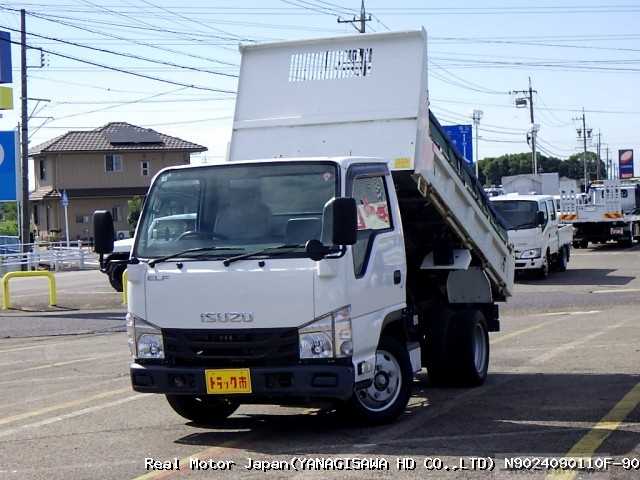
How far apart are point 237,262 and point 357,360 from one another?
1.19 metres

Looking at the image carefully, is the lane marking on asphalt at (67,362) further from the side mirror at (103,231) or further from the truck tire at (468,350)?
the truck tire at (468,350)

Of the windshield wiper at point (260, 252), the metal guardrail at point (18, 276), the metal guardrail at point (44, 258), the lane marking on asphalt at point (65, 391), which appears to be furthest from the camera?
the metal guardrail at point (44, 258)

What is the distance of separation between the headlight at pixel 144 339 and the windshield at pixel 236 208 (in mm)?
554

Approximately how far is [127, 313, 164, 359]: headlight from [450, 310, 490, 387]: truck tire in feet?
11.7

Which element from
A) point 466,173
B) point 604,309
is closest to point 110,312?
point 604,309

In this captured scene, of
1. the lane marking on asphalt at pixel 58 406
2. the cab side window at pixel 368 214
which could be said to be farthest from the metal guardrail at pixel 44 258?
the cab side window at pixel 368 214

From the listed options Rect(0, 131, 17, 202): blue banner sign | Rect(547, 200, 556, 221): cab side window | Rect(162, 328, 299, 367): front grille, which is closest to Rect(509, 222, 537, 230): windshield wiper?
Rect(547, 200, 556, 221): cab side window

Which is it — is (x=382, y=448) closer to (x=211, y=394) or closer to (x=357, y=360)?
(x=357, y=360)

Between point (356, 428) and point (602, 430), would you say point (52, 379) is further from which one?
point (602, 430)

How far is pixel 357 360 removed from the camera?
7.94m

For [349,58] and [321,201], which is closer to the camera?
[321,201]

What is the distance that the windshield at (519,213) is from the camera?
26938mm

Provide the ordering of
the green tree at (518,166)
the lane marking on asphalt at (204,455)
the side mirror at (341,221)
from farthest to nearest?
the green tree at (518,166) < the side mirror at (341,221) < the lane marking on asphalt at (204,455)

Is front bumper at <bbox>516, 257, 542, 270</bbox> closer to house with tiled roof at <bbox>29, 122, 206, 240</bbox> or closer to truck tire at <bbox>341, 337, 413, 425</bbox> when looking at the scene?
truck tire at <bbox>341, 337, 413, 425</bbox>
